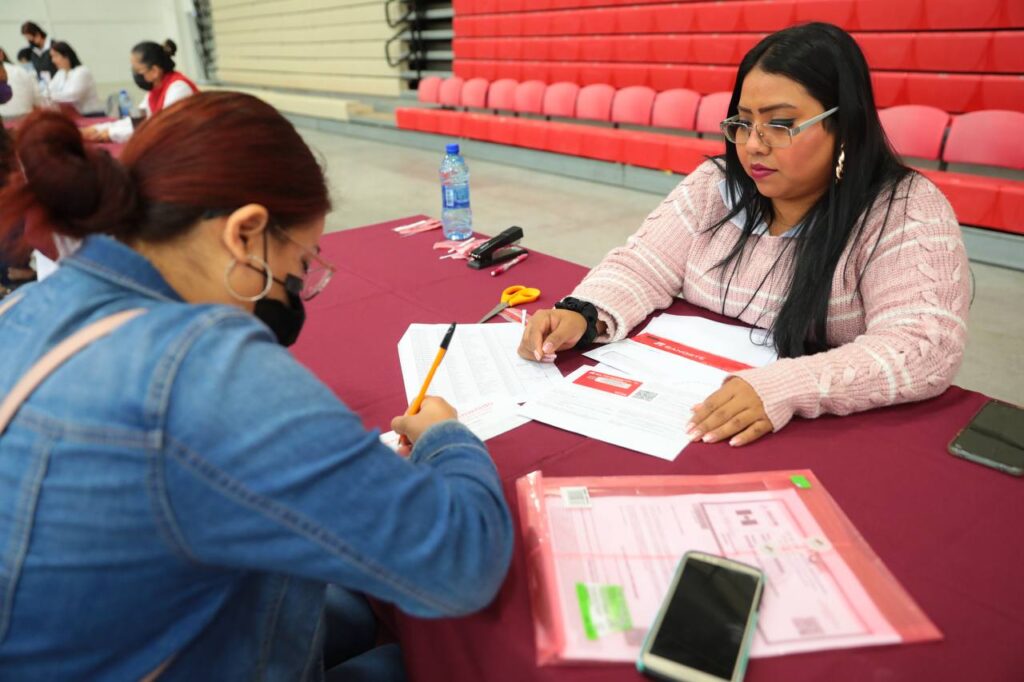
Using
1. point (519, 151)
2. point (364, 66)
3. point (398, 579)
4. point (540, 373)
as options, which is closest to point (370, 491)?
point (398, 579)

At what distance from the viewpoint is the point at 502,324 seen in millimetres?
1451

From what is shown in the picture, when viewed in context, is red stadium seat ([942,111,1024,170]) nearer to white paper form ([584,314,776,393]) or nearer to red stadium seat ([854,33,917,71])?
red stadium seat ([854,33,917,71])

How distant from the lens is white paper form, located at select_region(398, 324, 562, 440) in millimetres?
1095

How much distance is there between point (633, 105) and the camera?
542 centimetres

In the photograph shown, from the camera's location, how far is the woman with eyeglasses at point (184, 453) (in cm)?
55

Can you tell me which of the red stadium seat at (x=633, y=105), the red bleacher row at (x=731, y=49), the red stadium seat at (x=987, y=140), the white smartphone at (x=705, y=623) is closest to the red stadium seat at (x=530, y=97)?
the red bleacher row at (x=731, y=49)

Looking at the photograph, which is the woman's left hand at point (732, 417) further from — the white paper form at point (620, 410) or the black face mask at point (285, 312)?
the black face mask at point (285, 312)

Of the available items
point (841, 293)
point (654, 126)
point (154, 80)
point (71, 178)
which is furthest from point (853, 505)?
point (654, 126)

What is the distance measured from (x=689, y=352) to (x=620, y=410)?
291 millimetres

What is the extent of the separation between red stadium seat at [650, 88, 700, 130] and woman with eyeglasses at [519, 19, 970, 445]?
3.76m

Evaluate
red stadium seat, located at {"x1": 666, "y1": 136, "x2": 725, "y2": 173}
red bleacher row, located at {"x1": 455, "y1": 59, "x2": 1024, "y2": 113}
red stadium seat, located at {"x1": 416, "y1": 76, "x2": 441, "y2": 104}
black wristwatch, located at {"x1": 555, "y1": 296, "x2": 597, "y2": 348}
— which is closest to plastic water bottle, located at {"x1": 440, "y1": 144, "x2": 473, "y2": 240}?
black wristwatch, located at {"x1": 555, "y1": 296, "x2": 597, "y2": 348}

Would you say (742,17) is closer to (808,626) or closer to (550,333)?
(550,333)

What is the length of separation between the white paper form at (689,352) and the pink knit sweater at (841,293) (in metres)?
0.05

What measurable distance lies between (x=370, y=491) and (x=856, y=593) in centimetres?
55
